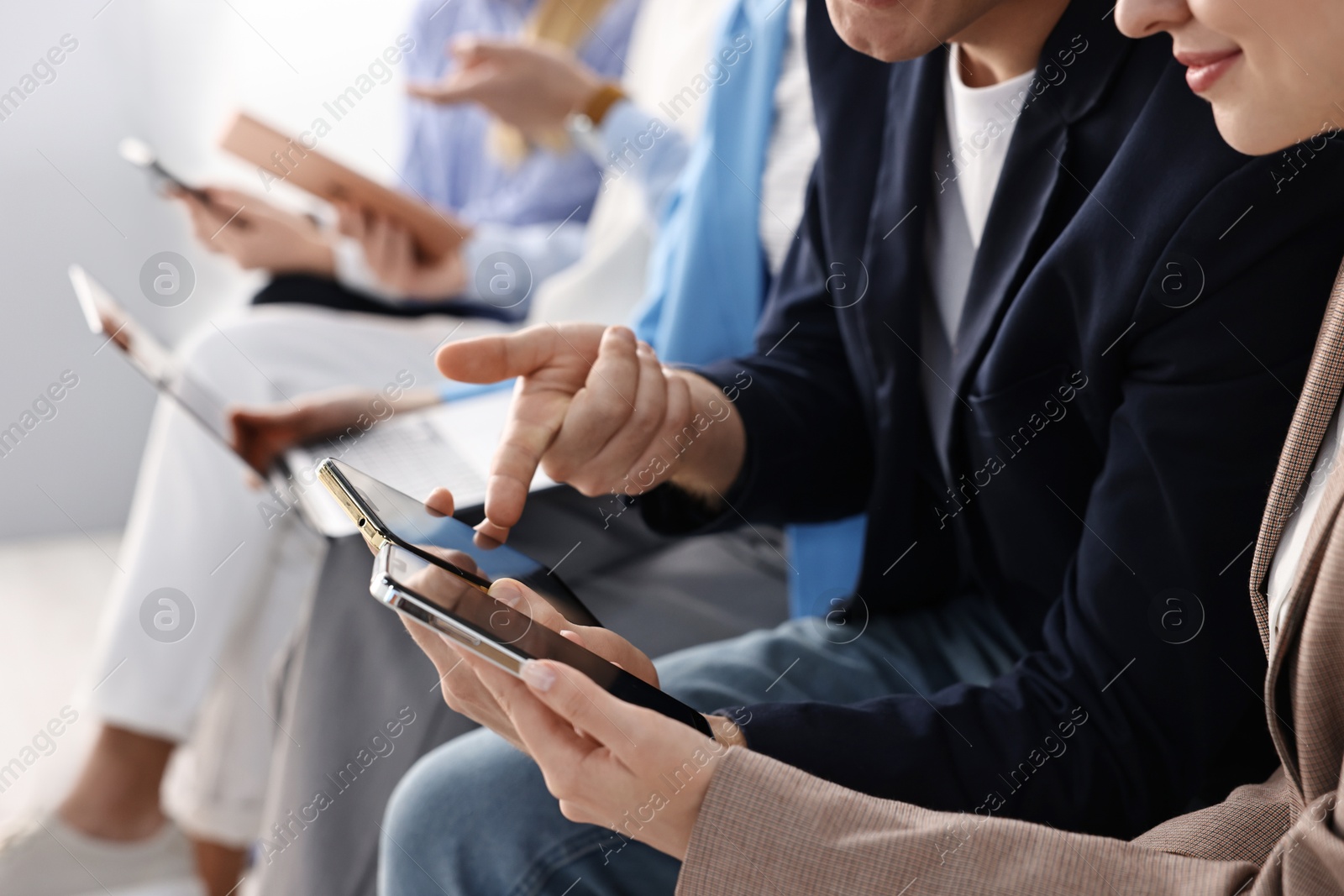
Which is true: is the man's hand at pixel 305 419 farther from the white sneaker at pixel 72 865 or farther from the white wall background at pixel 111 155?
the white wall background at pixel 111 155

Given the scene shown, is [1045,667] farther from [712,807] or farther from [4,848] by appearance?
[4,848]

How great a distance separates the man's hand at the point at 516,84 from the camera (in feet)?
4.18

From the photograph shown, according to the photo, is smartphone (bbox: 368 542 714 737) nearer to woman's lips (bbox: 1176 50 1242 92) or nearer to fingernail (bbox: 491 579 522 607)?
fingernail (bbox: 491 579 522 607)

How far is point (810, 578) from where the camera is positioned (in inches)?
34.4

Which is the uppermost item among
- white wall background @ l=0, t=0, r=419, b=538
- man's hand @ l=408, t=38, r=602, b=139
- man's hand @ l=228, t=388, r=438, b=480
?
white wall background @ l=0, t=0, r=419, b=538

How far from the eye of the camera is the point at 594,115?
1.29m

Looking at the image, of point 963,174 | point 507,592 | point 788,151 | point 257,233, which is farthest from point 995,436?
point 257,233

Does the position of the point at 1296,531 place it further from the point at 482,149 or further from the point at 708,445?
the point at 482,149

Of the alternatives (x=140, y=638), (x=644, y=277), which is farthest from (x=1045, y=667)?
(x=140, y=638)

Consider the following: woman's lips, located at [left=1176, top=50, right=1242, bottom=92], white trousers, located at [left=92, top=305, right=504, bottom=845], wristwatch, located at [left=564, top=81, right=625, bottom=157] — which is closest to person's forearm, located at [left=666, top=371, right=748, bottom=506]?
woman's lips, located at [left=1176, top=50, right=1242, bottom=92]

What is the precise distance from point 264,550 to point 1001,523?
821mm

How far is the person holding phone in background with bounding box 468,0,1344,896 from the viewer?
440mm

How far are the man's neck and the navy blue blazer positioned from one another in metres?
0.03

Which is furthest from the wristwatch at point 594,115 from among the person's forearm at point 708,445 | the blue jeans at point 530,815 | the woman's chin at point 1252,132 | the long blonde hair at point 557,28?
the woman's chin at point 1252,132
